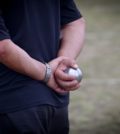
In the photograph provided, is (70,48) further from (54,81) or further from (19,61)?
(19,61)

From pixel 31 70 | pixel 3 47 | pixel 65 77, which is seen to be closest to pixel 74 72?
pixel 65 77

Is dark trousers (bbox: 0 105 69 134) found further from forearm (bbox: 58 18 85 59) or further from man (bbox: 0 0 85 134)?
forearm (bbox: 58 18 85 59)

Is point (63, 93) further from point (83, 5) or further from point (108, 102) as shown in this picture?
point (83, 5)

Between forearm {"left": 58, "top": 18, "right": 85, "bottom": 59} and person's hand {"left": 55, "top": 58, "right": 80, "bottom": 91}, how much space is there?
0.14 m

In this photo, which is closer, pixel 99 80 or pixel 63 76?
pixel 63 76

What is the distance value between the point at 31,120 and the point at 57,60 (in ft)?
0.97

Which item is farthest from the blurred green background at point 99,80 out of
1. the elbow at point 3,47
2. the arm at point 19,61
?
the elbow at point 3,47

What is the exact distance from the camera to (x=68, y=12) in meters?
3.12

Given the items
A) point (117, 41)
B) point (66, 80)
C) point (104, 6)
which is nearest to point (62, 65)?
point (66, 80)

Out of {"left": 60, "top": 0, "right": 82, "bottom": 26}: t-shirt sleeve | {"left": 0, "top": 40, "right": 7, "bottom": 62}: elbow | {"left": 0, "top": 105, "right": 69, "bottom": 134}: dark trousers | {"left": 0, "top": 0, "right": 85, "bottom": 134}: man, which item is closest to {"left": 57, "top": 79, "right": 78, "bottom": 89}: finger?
{"left": 0, "top": 0, "right": 85, "bottom": 134}: man

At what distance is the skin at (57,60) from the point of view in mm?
2666

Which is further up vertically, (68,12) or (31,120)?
(68,12)

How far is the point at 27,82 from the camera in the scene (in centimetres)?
279

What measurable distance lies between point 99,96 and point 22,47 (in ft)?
13.2
